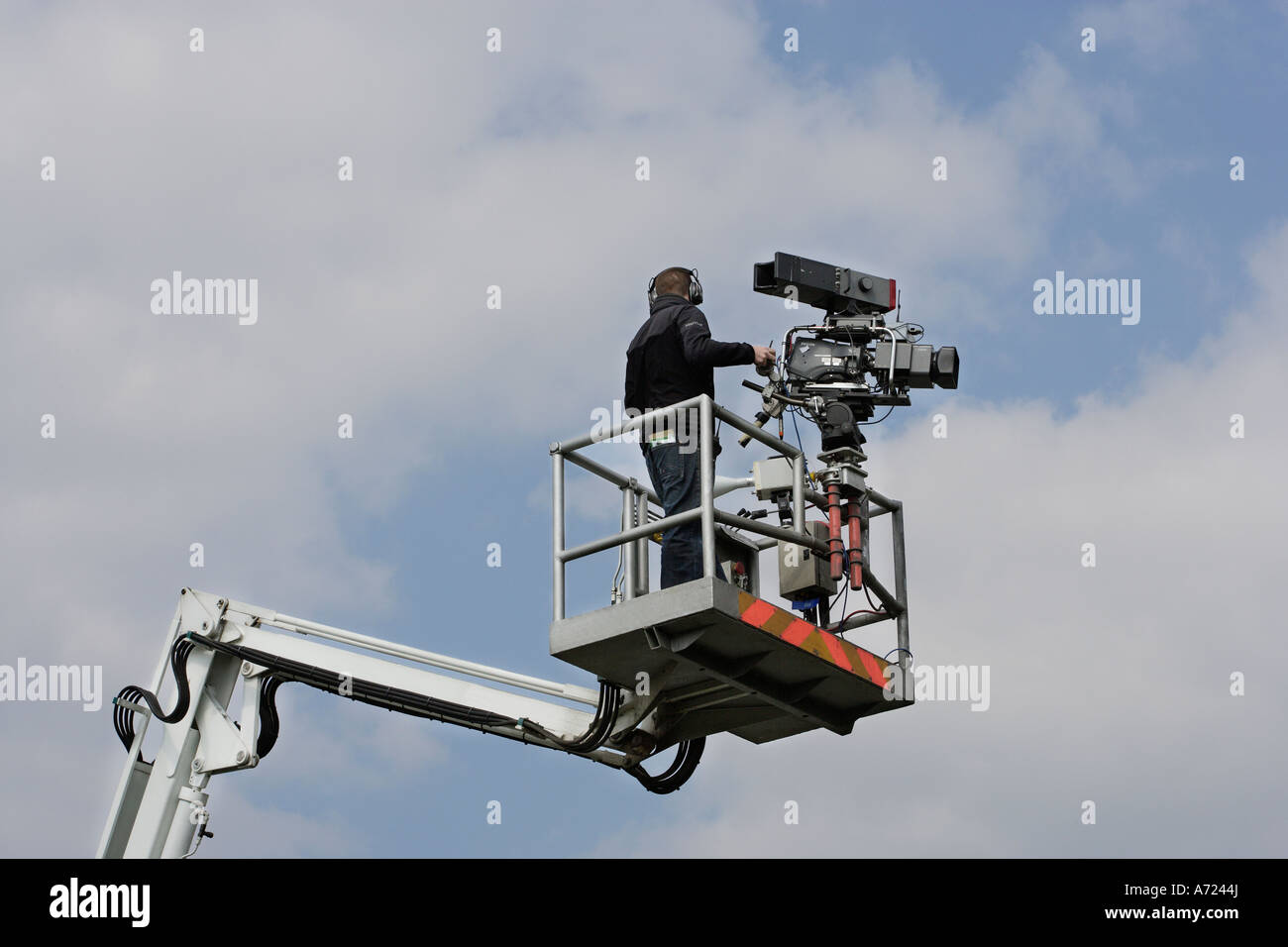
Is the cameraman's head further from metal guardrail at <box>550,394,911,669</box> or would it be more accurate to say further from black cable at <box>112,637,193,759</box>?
black cable at <box>112,637,193,759</box>

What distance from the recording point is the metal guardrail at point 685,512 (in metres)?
11.6

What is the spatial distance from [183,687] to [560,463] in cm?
398

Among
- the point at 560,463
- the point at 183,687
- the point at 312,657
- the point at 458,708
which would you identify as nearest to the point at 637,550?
the point at 560,463

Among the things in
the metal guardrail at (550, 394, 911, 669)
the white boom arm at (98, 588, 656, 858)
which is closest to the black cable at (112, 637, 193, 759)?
the white boom arm at (98, 588, 656, 858)

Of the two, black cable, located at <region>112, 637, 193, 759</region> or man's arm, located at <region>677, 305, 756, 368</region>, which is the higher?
man's arm, located at <region>677, 305, 756, 368</region>

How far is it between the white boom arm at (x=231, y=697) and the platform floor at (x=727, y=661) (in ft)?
3.83

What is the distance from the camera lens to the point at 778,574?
13.0m

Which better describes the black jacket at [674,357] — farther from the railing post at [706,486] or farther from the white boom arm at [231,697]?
the white boom arm at [231,697]

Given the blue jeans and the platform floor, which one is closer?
the platform floor

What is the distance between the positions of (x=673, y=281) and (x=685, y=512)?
202cm

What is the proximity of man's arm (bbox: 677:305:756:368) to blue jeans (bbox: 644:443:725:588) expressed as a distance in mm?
658

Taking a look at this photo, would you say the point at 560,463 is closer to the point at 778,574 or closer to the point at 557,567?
the point at 557,567

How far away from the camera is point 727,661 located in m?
12.2

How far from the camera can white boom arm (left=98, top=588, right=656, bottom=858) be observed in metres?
13.5
